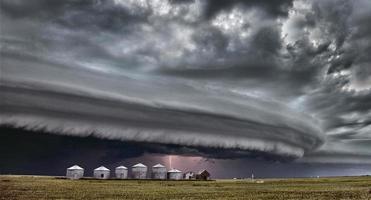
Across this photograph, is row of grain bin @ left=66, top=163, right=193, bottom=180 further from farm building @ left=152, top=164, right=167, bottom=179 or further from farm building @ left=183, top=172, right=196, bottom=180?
farm building @ left=183, top=172, right=196, bottom=180

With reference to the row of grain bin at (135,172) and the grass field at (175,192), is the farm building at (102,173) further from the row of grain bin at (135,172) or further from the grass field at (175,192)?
the grass field at (175,192)

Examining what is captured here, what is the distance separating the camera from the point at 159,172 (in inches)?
7510

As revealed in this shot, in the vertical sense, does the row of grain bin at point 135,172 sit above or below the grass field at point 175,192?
above

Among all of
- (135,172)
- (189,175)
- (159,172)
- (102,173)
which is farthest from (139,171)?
(189,175)

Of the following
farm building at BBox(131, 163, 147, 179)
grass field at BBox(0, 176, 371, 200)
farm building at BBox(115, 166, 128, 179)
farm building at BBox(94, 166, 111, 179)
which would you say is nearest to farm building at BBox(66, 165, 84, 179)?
farm building at BBox(94, 166, 111, 179)

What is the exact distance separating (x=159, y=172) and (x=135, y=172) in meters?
11.4

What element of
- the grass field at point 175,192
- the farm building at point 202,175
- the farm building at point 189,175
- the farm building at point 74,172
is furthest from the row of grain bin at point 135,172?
the grass field at point 175,192

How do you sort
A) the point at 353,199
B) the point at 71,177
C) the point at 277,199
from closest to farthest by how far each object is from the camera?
1. the point at 353,199
2. the point at 277,199
3. the point at 71,177

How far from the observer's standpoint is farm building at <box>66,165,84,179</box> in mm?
176125

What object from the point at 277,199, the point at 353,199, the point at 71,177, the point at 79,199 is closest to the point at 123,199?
the point at 79,199

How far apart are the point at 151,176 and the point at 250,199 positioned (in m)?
146

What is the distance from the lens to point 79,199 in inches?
1953

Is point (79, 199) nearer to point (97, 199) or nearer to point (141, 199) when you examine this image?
point (97, 199)

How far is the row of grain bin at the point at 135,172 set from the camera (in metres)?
178
